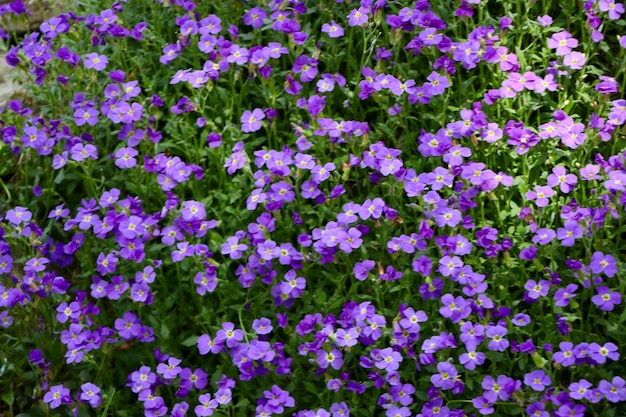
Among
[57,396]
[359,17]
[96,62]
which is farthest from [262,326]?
[96,62]

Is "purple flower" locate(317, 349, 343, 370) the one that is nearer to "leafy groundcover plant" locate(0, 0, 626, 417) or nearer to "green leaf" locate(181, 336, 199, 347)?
"leafy groundcover plant" locate(0, 0, 626, 417)

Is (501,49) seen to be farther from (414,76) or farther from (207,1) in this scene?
(207,1)

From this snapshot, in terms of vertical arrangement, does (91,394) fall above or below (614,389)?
below

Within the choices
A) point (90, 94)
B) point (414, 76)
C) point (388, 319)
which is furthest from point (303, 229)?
point (90, 94)

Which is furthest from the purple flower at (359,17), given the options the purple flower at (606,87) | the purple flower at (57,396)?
the purple flower at (57,396)

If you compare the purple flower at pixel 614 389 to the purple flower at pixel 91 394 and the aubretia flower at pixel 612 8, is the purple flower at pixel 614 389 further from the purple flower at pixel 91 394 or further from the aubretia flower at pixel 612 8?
the purple flower at pixel 91 394

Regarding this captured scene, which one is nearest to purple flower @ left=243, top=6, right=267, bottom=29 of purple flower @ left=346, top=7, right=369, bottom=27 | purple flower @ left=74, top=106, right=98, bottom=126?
purple flower @ left=346, top=7, right=369, bottom=27

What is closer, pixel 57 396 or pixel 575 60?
pixel 57 396

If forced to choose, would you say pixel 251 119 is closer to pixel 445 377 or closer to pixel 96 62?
pixel 96 62
